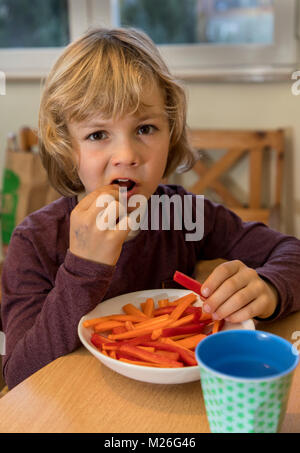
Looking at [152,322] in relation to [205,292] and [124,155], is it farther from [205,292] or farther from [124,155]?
[124,155]

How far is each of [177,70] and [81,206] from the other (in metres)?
1.52

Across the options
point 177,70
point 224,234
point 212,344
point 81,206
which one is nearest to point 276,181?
point 177,70

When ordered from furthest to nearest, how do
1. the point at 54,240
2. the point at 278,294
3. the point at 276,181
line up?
the point at 276,181 < the point at 54,240 < the point at 278,294

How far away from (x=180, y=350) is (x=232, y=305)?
0.11 meters

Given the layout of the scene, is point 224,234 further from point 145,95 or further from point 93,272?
point 93,272

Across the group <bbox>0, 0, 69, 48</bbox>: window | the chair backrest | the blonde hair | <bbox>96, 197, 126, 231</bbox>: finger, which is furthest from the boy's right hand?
<bbox>0, 0, 69, 48</bbox>: window

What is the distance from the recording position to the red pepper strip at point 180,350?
0.65m

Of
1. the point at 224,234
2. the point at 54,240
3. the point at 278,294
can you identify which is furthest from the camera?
the point at 224,234

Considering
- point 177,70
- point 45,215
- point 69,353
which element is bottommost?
point 69,353

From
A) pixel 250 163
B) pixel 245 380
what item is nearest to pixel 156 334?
pixel 245 380

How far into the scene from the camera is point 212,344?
56cm

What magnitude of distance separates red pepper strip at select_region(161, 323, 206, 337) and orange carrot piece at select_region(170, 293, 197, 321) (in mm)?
25

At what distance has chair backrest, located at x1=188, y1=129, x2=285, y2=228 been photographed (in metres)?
2.01

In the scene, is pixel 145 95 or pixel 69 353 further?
pixel 145 95
